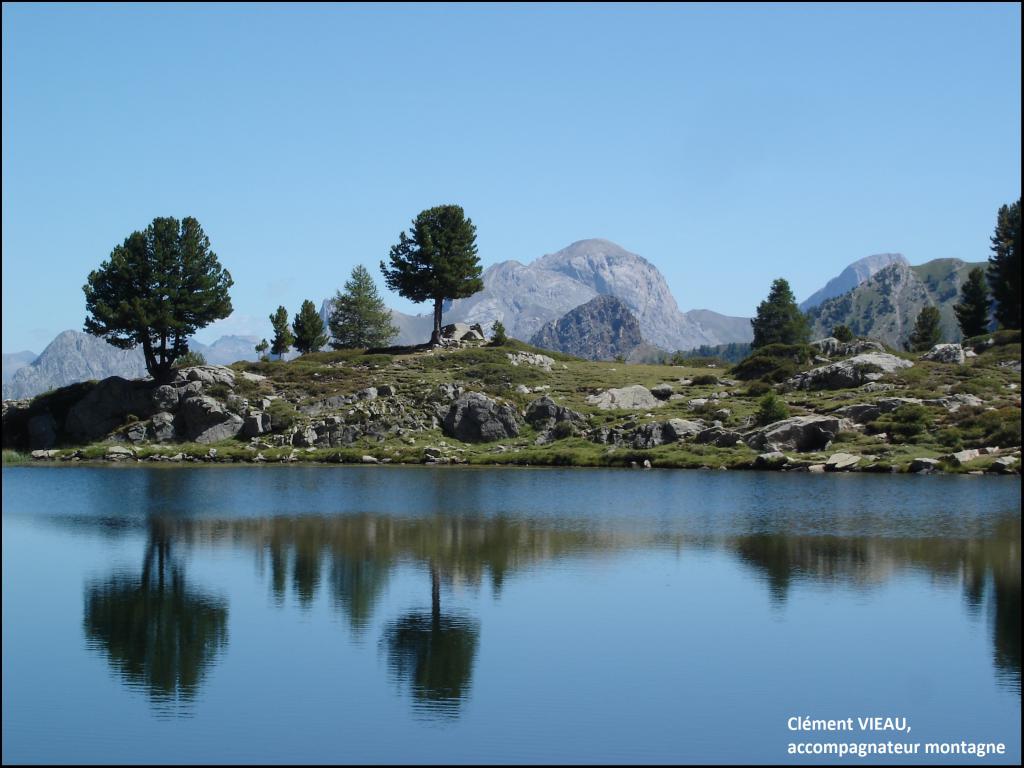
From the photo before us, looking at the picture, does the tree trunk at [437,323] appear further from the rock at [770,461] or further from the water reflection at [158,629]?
the water reflection at [158,629]

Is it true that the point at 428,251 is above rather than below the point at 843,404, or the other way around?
above

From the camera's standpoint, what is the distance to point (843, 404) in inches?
3145

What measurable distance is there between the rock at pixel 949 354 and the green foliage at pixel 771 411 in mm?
23109

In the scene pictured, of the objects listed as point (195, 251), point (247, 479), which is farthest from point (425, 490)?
point (195, 251)

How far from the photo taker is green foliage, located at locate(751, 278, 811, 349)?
465ft

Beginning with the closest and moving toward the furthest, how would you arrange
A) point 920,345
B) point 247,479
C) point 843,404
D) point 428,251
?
1. point 247,479
2. point 843,404
3. point 428,251
4. point 920,345

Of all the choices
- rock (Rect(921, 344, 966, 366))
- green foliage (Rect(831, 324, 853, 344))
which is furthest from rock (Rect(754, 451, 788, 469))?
green foliage (Rect(831, 324, 853, 344))

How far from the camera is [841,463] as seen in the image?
67.8m

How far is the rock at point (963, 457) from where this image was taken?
214 ft

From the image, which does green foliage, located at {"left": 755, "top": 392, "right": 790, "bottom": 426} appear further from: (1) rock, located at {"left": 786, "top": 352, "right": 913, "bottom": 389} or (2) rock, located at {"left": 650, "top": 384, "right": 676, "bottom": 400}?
(2) rock, located at {"left": 650, "top": 384, "right": 676, "bottom": 400}

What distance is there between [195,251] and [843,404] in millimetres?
64035

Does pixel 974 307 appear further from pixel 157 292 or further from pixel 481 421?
pixel 157 292

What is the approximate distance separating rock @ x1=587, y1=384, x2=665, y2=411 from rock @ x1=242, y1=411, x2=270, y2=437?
96.0 ft

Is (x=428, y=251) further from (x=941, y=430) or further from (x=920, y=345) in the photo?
(x=920, y=345)
